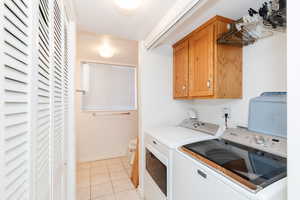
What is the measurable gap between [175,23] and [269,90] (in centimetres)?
108

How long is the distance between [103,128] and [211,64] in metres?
2.60

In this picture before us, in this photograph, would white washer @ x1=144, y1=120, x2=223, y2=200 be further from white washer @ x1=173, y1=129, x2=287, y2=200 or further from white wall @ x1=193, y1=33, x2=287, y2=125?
white wall @ x1=193, y1=33, x2=287, y2=125

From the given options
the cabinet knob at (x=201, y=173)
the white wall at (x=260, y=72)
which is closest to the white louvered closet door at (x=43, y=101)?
the cabinet knob at (x=201, y=173)

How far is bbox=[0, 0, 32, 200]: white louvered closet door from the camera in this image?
1.08ft

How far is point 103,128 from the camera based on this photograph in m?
3.10

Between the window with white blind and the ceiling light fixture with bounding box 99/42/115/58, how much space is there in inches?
12.7

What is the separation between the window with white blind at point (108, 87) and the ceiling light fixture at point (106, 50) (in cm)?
32

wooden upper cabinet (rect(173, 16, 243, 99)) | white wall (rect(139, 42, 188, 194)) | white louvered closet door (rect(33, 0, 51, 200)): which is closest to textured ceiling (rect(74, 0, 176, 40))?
white wall (rect(139, 42, 188, 194))

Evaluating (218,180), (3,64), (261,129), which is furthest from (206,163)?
(3,64)

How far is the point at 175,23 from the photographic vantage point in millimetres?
1234

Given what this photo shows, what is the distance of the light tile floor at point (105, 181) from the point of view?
77.2 inches

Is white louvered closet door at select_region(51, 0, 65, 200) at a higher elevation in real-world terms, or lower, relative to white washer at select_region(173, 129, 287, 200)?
higher

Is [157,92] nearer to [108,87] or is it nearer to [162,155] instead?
[162,155]
